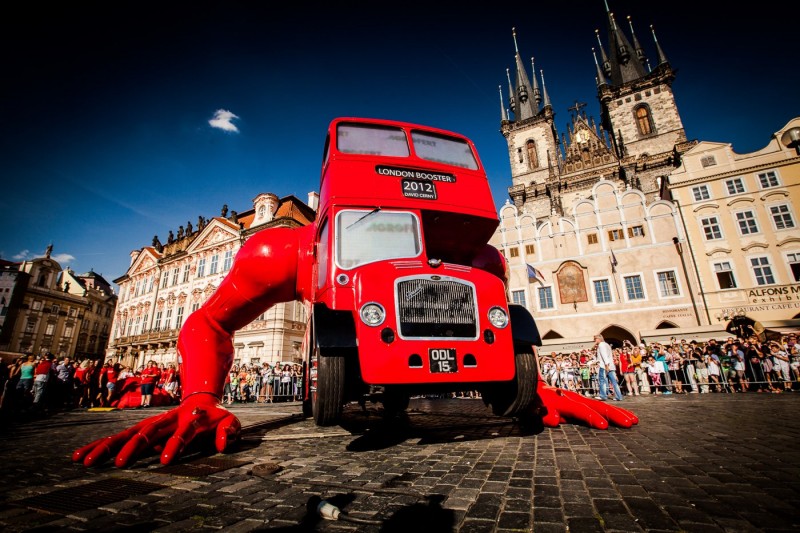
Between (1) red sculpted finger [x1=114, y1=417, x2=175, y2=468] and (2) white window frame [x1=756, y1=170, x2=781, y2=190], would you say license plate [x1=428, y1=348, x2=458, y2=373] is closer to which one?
(1) red sculpted finger [x1=114, y1=417, x2=175, y2=468]

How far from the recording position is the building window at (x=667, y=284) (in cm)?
2289

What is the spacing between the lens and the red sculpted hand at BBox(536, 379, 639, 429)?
5246 millimetres

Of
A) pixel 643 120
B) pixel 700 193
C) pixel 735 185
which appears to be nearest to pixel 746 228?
pixel 735 185

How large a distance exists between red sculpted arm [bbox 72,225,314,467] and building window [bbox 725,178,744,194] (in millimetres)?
30596

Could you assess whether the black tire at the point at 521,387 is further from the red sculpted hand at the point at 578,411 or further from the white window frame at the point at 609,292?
the white window frame at the point at 609,292

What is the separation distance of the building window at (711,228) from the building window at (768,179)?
3.59m

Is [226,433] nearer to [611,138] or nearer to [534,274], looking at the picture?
[534,274]

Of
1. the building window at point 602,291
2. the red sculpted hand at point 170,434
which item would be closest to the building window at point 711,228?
the building window at point 602,291

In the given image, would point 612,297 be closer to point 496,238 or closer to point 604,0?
point 496,238

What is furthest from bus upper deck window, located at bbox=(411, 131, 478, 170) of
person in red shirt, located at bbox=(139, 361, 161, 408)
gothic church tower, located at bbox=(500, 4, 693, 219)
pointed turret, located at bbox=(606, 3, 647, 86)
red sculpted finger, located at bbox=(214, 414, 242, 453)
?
pointed turret, located at bbox=(606, 3, 647, 86)

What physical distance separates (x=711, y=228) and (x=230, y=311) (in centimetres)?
2986

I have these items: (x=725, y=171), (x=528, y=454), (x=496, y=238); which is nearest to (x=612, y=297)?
(x=496, y=238)

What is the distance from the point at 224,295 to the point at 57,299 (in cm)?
6771

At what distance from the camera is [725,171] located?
79.6 ft
